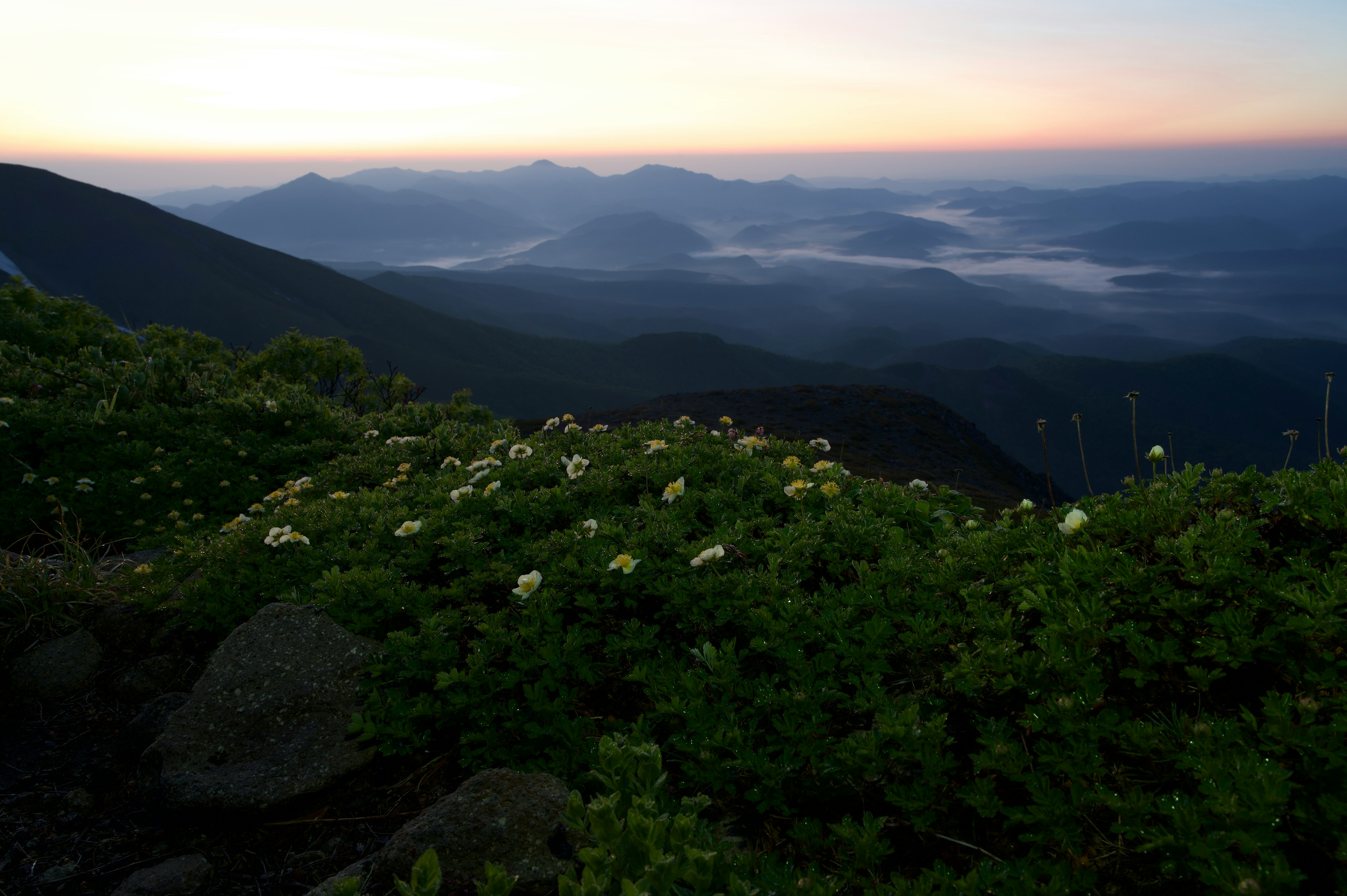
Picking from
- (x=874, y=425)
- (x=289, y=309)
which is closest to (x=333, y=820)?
(x=874, y=425)

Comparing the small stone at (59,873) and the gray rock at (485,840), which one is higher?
the gray rock at (485,840)

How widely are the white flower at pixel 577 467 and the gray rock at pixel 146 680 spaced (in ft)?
9.05

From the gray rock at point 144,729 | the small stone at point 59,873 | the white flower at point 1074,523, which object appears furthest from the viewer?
the gray rock at point 144,729

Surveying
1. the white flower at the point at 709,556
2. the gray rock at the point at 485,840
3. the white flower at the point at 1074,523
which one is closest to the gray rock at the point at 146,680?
the gray rock at the point at 485,840

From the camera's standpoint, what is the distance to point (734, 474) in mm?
4938

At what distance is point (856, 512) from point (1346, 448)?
232 centimetres

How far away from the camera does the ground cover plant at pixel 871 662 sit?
2090 mm

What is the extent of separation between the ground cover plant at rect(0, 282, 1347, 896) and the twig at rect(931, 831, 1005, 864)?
0.5 inches

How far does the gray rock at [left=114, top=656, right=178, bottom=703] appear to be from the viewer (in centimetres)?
417

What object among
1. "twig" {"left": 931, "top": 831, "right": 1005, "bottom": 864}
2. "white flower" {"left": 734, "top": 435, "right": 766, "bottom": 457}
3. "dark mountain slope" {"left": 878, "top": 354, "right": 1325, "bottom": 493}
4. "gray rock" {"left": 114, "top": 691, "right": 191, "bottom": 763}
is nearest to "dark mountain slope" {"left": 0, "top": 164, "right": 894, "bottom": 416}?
"dark mountain slope" {"left": 878, "top": 354, "right": 1325, "bottom": 493}

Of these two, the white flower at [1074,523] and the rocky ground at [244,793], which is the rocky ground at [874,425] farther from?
the rocky ground at [244,793]

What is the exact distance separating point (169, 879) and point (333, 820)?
2.02ft

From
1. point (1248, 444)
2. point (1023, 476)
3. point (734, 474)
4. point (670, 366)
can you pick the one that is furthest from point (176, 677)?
point (1248, 444)

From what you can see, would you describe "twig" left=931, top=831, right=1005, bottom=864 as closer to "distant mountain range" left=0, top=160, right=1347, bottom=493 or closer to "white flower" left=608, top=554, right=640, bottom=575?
"white flower" left=608, top=554, right=640, bottom=575
